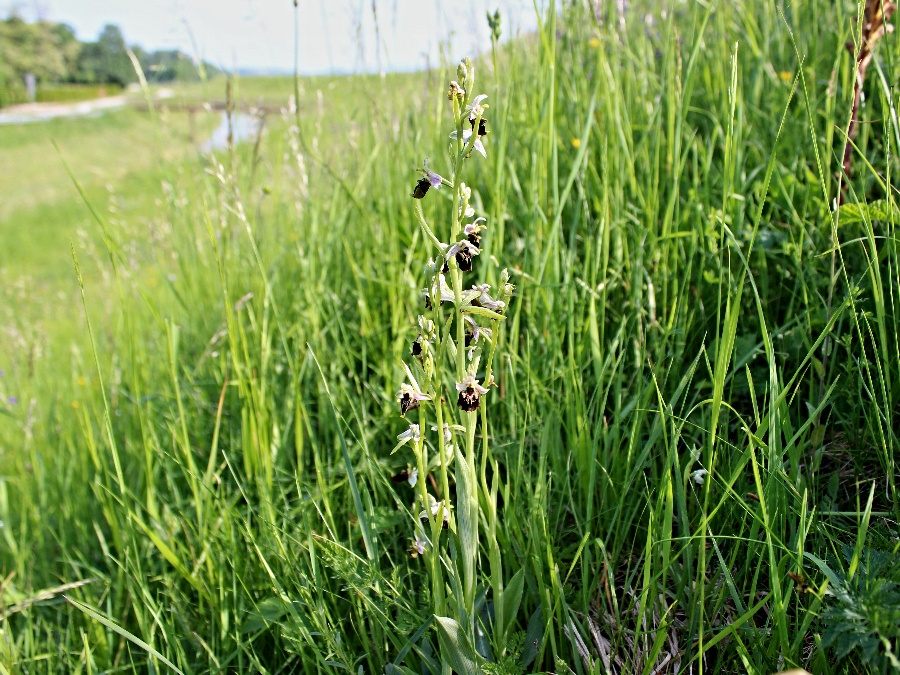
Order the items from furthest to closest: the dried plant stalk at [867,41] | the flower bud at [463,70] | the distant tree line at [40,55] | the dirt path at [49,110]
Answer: the distant tree line at [40,55] < the dirt path at [49,110] < the dried plant stalk at [867,41] < the flower bud at [463,70]

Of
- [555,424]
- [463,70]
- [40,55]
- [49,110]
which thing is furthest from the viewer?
[40,55]

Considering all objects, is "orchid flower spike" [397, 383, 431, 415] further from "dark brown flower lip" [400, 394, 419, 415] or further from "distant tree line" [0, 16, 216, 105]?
"distant tree line" [0, 16, 216, 105]

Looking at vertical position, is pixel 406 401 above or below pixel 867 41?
below

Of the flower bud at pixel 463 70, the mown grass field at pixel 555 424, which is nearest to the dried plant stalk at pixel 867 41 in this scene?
the mown grass field at pixel 555 424

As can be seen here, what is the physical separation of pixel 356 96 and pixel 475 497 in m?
2.95

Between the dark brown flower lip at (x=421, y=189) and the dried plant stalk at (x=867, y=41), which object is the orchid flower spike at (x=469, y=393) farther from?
the dried plant stalk at (x=867, y=41)

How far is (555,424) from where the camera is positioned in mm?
1557

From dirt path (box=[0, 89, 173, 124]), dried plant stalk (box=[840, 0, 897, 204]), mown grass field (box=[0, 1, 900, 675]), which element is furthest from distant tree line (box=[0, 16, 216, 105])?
dried plant stalk (box=[840, 0, 897, 204])

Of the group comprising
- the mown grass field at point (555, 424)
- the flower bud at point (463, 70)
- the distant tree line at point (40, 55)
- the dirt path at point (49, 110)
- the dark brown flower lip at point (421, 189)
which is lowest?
the mown grass field at point (555, 424)

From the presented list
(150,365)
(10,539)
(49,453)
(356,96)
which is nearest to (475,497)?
(10,539)

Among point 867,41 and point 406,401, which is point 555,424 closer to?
point 406,401

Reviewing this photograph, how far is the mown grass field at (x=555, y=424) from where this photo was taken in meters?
1.19

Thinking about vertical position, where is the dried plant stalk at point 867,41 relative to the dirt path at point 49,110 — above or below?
below

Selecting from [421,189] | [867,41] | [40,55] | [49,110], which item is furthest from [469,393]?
[40,55]
